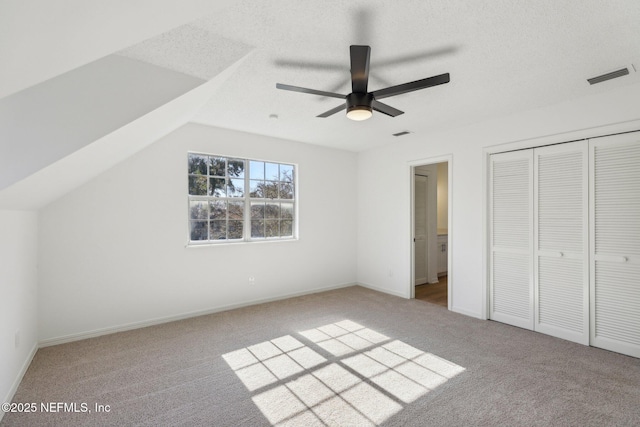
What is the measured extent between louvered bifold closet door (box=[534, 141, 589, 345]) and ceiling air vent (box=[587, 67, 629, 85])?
2.23 feet

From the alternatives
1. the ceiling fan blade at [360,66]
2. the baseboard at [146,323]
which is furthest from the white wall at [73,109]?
the baseboard at [146,323]

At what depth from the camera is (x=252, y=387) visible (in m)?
2.42

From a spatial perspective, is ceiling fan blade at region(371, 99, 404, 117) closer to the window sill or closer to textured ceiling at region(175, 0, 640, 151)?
textured ceiling at region(175, 0, 640, 151)

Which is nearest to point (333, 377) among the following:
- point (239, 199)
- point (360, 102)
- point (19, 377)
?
point (360, 102)

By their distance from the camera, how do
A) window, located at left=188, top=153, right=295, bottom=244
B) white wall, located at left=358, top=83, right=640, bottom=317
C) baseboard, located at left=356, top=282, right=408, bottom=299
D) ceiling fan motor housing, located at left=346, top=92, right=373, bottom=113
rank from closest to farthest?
ceiling fan motor housing, located at left=346, top=92, right=373, bottom=113 < white wall, located at left=358, top=83, right=640, bottom=317 < window, located at left=188, top=153, right=295, bottom=244 < baseboard, located at left=356, top=282, right=408, bottom=299

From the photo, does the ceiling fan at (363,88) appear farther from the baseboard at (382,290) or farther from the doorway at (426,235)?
the doorway at (426,235)

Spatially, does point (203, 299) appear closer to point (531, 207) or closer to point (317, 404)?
point (317, 404)

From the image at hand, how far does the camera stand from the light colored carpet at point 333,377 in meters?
2.08

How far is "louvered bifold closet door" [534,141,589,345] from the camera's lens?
321 centimetres

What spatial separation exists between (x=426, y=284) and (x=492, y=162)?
292cm

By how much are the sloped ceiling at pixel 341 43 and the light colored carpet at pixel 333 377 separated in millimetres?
1949

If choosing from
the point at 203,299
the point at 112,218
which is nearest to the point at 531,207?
the point at 203,299

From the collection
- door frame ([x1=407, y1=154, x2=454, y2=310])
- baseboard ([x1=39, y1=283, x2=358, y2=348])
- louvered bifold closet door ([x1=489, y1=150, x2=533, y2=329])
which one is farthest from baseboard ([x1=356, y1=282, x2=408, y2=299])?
louvered bifold closet door ([x1=489, y1=150, x2=533, y2=329])

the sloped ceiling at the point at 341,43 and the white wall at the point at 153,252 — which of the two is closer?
the sloped ceiling at the point at 341,43
